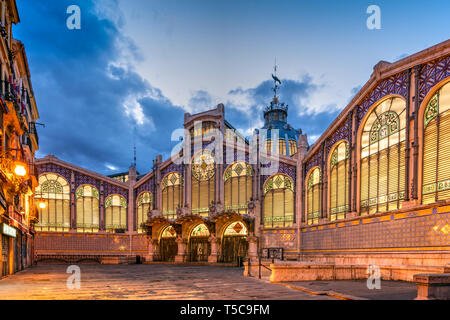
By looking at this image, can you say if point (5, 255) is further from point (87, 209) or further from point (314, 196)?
point (314, 196)

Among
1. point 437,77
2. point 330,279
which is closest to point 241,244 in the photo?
point 330,279

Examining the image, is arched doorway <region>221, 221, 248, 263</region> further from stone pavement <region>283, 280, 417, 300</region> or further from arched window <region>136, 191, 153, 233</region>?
stone pavement <region>283, 280, 417, 300</region>

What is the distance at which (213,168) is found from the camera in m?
37.2

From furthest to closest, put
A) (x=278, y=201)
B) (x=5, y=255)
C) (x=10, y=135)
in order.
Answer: (x=278, y=201), (x=5, y=255), (x=10, y=135)

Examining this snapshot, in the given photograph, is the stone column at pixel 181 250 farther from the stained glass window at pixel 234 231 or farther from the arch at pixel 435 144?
the arch at pixel 435 144

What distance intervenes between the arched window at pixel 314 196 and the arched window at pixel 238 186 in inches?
262

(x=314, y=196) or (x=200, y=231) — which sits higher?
(x=314, y=196)

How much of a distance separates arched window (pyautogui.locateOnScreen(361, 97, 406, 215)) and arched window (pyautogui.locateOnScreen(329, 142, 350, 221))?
1.99 m

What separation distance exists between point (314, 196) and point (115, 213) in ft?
87.7

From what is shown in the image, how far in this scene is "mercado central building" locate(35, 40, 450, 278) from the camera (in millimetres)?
17625

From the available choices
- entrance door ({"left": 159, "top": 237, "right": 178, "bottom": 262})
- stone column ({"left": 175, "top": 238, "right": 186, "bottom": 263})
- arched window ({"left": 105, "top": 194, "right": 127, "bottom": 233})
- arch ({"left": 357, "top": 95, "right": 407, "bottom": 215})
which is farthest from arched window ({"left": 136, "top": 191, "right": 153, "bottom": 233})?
arch ({"left": 357, "top": 95, "right": 407, "bottom": 215})

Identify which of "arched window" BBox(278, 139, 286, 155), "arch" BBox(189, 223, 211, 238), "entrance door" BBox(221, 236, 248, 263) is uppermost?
"arched window" BBox(278, 139, 286, 155)

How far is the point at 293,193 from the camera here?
31781mm

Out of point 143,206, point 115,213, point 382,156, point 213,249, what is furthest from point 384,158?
point 115,213
